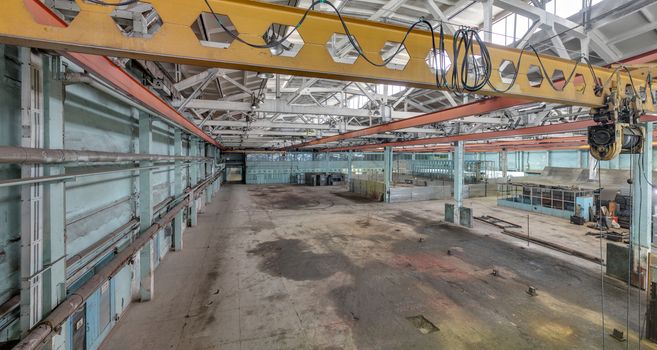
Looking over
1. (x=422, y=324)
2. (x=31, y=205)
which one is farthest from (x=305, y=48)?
(x=422, y=324)

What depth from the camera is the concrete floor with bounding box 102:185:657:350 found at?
4426mm

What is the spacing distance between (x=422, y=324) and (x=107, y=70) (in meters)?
6.08

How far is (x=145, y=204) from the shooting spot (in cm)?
Answer: 530

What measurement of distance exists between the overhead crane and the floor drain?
3.97 m

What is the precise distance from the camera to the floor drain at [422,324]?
4.63 meters

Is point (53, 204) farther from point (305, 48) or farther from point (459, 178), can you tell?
point (459, 178)

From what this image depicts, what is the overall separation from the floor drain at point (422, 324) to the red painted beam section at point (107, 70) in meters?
5.89

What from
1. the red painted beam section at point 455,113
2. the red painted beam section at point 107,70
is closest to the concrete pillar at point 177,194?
the red painted beam section at point 107,70

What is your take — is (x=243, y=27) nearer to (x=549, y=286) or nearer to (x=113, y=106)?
(x=113, y=106)

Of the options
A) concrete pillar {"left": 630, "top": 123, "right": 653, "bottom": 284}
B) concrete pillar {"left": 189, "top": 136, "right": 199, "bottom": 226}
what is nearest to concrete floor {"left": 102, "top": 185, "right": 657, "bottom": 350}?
concrete pillar {"left": 630, "top": 123, "right": 653, "bottom": 284}

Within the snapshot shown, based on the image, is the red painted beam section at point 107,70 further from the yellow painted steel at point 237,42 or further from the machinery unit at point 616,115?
the machinery unit at point 616,115

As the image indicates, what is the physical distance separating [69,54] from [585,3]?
7.31 metres

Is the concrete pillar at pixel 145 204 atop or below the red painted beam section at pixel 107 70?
below

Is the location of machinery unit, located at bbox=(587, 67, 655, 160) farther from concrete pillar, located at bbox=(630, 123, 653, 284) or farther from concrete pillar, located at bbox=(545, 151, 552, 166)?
concrete pillar, located at bbox=(545, 151, 552, 166)
